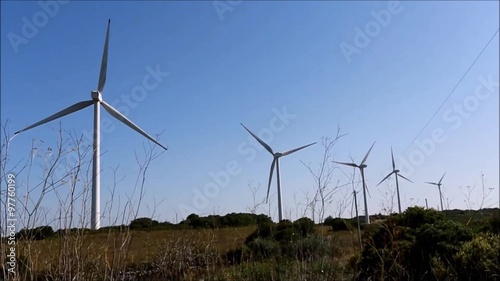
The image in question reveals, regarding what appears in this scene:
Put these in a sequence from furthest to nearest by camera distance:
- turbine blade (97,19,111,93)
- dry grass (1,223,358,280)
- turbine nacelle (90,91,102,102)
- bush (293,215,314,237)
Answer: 1. turbine nacelle (90,91,102,102)
2. turbine blade (97,19,111,93)
3. bush (293,215,314,237)
4. dry grass (1,223,358,280)

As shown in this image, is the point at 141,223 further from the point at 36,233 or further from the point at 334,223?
the point at 334,223

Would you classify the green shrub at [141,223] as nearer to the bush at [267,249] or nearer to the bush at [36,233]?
the bush at [36,233]

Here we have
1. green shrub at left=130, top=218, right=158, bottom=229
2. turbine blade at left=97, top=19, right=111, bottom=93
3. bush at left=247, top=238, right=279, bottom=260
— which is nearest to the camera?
green shrub at left=130, top=218, right=158, bottom=229

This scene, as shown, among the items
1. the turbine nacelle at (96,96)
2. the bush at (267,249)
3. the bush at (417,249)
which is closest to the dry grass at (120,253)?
the bush at (267,249)

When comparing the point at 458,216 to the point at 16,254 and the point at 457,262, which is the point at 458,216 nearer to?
the point at 457,262

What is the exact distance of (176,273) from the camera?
591 centimetres

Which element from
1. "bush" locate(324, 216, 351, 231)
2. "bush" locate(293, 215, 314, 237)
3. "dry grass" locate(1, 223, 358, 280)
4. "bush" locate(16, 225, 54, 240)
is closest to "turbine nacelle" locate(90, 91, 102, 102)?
"dry grass" locate(1, 223, 358, 280)

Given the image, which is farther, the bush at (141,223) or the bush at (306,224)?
the bush at (306,224)

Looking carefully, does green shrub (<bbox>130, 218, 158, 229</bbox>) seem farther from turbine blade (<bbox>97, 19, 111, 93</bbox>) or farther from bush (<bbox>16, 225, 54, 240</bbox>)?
turbine blade (<bbox>97, 19, 111, 93</bbox>)

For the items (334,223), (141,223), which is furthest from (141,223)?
(334,223)

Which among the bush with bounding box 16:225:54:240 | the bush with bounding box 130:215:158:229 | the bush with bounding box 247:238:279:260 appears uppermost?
the bush with bounding box 130:215:158:229

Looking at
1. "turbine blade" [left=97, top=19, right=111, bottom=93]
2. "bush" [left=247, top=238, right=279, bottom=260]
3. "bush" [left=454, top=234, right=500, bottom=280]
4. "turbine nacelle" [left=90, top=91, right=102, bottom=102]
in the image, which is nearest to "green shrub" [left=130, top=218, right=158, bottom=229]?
"bush" [left=247, top=238, right=279, bottom=260]

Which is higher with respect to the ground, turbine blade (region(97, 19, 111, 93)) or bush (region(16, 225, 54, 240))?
turbine blade (region(97, 19, 111, 93))

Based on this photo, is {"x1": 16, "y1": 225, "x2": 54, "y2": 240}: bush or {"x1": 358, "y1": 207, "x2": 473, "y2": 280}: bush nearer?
{"x1": 16, "y1": 225, "x2": 54, "y2": 240}: bush
